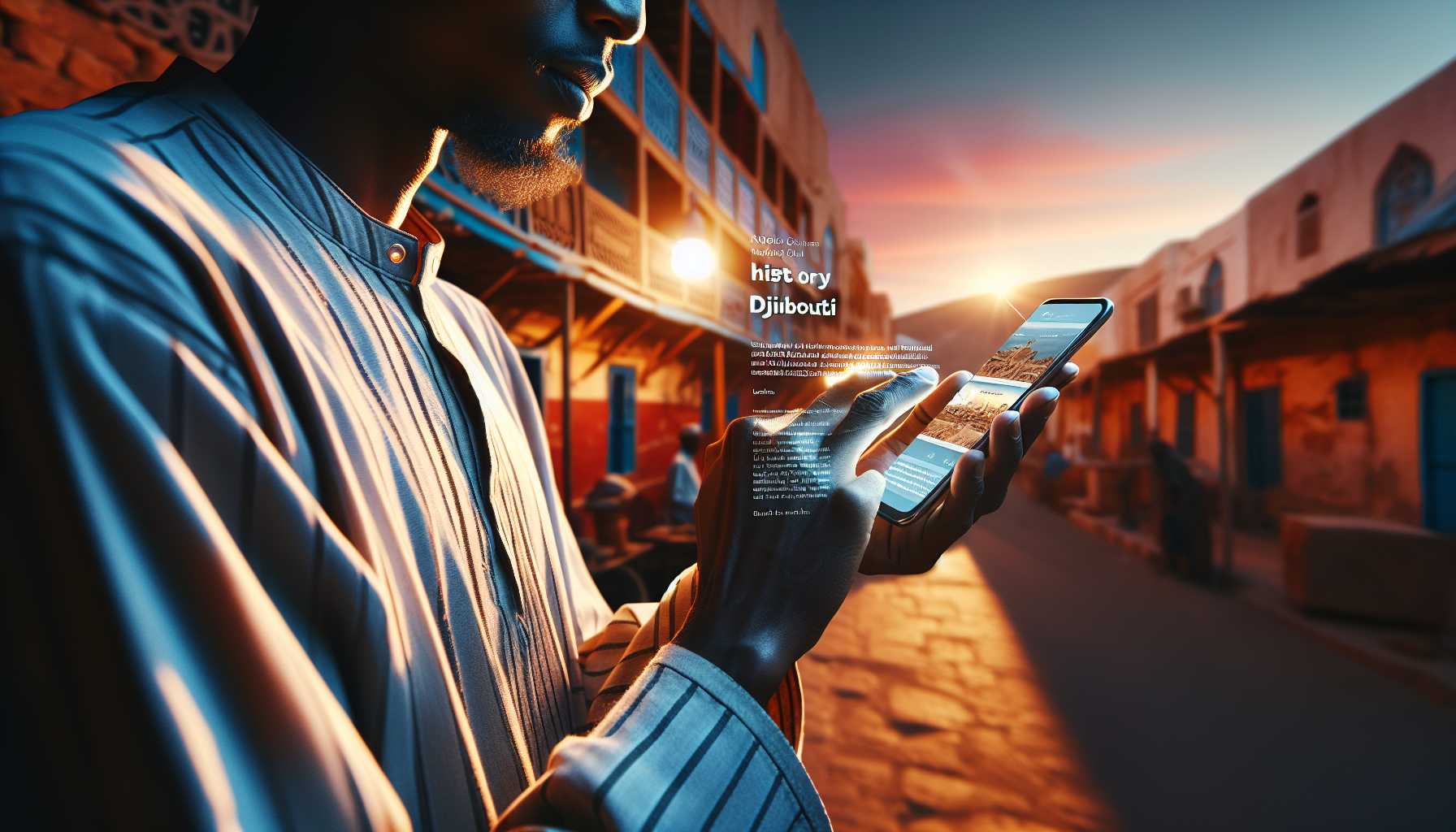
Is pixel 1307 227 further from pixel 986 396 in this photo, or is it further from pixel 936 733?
pixel 986 396

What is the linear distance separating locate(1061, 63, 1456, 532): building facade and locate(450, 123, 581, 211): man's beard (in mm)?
6183

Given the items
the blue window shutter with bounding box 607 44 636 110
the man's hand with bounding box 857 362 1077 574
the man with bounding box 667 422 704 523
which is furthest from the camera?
the blue window shutter with bounding box 607 44 636 110

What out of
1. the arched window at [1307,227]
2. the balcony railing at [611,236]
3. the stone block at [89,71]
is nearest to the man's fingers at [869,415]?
the stone block at [89,71]

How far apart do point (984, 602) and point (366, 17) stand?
696 centimetres

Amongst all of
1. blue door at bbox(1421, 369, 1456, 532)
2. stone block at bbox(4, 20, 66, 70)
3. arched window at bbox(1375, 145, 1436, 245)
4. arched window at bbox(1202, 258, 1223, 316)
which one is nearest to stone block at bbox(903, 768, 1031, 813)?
stone block at bbox(4, 20, 66, 70)

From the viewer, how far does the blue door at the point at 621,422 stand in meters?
9.02

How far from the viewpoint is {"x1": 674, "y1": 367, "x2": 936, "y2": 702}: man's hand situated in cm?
62

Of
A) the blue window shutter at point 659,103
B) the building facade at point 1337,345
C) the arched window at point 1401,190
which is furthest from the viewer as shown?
the arched window at point 1401,190

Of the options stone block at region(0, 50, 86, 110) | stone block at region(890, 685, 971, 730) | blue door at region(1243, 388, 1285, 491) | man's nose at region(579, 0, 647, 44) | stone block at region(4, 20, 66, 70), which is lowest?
stone block at region(890, 685, 971, 730)

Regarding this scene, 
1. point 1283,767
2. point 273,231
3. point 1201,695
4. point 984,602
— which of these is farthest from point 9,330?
point 984,602

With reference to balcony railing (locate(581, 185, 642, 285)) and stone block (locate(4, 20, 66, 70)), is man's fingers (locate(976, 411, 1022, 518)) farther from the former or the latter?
balcony railing (locate(581, 185, 642, 285))

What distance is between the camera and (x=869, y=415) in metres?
0.72

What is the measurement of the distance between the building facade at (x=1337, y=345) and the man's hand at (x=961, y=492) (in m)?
5.81

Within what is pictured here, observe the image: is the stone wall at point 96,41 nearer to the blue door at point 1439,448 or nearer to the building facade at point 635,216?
the building facade at point 635,216
